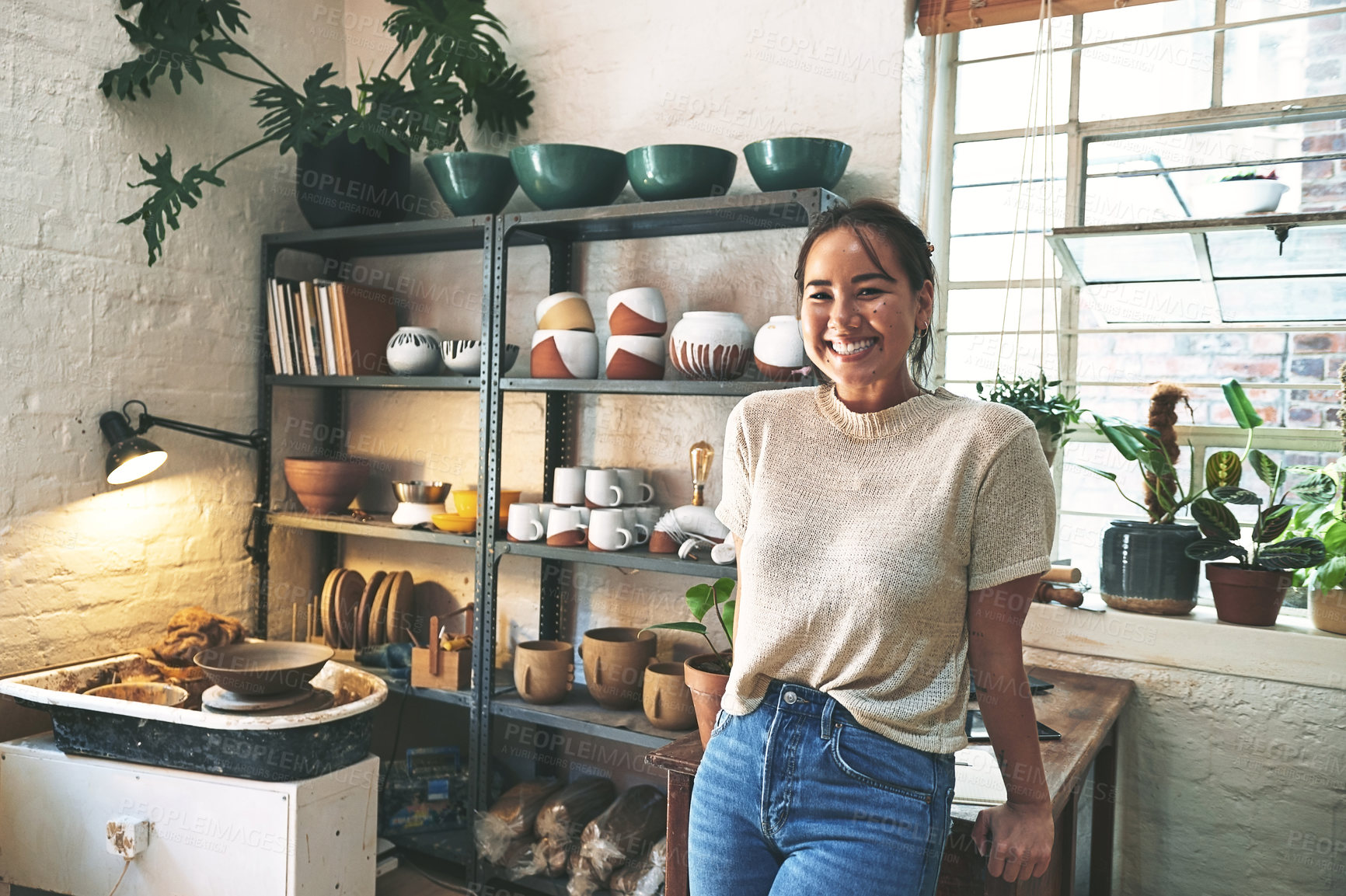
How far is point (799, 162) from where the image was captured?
2.20 metres

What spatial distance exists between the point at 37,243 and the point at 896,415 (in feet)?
7.18

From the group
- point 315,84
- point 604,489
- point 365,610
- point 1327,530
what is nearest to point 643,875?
point 604,489

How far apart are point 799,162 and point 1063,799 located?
4.59 feet

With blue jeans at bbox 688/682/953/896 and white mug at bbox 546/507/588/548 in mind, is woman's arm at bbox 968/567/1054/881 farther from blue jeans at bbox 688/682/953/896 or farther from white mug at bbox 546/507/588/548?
white mug at bbox 546/507/588/548

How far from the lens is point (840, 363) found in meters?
1.21

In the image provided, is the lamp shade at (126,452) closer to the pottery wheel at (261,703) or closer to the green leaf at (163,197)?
the green leaf at (163,197)

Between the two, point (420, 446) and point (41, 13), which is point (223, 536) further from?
point (41, 13)

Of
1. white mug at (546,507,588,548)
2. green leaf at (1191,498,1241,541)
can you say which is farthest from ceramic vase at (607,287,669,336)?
green leaf at (1191,498,1241,541)

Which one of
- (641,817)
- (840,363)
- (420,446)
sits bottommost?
(641,817)

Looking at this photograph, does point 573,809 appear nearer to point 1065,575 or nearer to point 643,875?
point 643,875

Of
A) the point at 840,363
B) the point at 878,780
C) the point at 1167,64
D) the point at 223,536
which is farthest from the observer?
the point at 223,536

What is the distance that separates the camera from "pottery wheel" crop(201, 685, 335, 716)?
2.06 metres

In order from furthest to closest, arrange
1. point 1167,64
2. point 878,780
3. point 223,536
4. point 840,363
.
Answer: point 223,536
point 1167,64
point 840,363
point 878,780

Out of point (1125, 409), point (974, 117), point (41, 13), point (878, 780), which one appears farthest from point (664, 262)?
point (878, 780)
